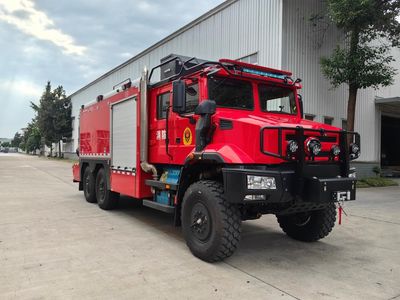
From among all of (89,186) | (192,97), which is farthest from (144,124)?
(89,186)

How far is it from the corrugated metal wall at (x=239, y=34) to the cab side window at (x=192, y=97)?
34.5ft

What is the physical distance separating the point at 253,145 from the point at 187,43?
17678mm

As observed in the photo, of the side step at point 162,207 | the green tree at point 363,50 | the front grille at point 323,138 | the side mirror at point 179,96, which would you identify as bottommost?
the side step at point 162,207

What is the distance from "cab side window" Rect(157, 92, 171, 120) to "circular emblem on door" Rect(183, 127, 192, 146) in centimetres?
82

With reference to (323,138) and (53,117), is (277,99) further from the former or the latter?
(53,117)

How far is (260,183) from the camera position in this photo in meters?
4.69

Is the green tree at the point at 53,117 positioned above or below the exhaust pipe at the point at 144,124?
above

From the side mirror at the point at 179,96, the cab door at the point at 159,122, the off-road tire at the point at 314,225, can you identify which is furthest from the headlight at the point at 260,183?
the cab door at the point at 159,122

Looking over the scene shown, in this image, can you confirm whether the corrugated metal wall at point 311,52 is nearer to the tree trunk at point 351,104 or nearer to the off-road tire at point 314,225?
the tree trunk at point 351,104

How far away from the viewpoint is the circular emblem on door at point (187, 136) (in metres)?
5.96

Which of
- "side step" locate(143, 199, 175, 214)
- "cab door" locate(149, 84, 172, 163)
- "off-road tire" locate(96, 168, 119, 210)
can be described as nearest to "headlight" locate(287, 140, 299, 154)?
"side step" locate(143, 199, 175, 214)

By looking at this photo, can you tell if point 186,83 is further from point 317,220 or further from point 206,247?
point 317,220

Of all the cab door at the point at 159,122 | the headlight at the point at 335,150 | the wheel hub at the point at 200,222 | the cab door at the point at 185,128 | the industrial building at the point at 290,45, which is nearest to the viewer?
the wheel hub at the point at 200,222

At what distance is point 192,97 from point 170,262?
98.6 inches
